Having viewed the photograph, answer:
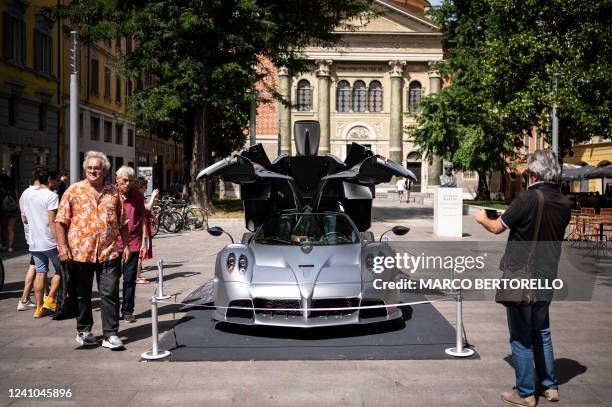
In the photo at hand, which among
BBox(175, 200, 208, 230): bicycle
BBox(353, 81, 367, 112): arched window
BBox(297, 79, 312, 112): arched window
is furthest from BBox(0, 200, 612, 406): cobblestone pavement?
BBox(353, 81, 367, 112): arched window

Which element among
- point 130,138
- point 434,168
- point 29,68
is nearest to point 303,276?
point 29,68

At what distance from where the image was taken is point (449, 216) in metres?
18.8

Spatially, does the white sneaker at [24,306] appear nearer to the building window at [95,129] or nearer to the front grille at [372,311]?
the front grille at [372,311]

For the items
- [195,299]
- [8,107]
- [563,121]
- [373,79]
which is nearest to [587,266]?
[195,299]

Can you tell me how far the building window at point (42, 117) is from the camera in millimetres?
30359

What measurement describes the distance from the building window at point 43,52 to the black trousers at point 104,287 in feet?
88.6

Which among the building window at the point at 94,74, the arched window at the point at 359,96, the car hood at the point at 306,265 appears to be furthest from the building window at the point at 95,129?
the car hood at the point at 306,265

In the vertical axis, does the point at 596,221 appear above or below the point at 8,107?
below

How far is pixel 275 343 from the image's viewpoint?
249 inches

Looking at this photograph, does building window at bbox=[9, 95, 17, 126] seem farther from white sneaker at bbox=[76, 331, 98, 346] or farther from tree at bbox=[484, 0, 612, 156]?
white sneaker at bbox=[76, 331, 98, 346]

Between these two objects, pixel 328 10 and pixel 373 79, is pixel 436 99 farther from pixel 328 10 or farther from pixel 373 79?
pixel 373 79

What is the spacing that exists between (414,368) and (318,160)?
586 centimetres

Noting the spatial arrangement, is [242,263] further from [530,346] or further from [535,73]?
[535,73]

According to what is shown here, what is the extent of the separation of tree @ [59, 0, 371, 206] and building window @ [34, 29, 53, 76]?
744cm
